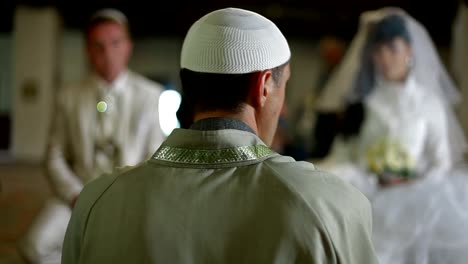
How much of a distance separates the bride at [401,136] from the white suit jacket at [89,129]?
94cm

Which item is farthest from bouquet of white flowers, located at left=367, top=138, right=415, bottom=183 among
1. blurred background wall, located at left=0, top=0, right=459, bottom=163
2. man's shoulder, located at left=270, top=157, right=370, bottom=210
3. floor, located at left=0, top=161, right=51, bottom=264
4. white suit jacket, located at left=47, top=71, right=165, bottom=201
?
blurred background wall, located at left=0, top=0, right=459, bottom=163

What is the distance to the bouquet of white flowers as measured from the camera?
11.3 ft

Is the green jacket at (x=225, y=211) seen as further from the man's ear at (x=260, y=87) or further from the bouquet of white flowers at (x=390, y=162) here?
the bouquet of white flowers at (x=390, y=162)

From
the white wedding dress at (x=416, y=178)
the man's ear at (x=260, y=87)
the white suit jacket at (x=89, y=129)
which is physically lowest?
the white wedding dress at (x=416, y=178)

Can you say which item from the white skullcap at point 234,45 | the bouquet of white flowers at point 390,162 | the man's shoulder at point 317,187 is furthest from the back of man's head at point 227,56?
the bouquet of white flowers at point 390,162

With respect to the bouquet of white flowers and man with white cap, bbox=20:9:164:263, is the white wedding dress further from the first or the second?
man with white cap, bbox=20:9:164:263

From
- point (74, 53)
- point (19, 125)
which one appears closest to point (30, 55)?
point (19, 125)

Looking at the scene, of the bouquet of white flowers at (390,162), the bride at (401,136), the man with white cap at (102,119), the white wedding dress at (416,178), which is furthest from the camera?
the bouquet of white flowers at (390,162)

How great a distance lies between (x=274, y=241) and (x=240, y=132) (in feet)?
0.70

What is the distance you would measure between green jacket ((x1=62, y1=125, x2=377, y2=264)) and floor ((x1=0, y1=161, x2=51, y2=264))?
3.19 meters

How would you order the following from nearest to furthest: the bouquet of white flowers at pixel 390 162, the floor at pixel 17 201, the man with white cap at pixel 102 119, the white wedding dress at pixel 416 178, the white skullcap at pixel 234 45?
1. the white skullcap at pixel 234 45
2. the white wedding dress at pixel 416 178
3. the man with white cap at pixel 102 119
4. the bouquet of white flowers at pixel 390 162
5. the floor at pixel 17 201

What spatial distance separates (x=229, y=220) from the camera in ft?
3.93

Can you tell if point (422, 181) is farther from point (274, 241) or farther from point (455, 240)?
point (274, 241)

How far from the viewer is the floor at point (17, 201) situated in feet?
15.9
